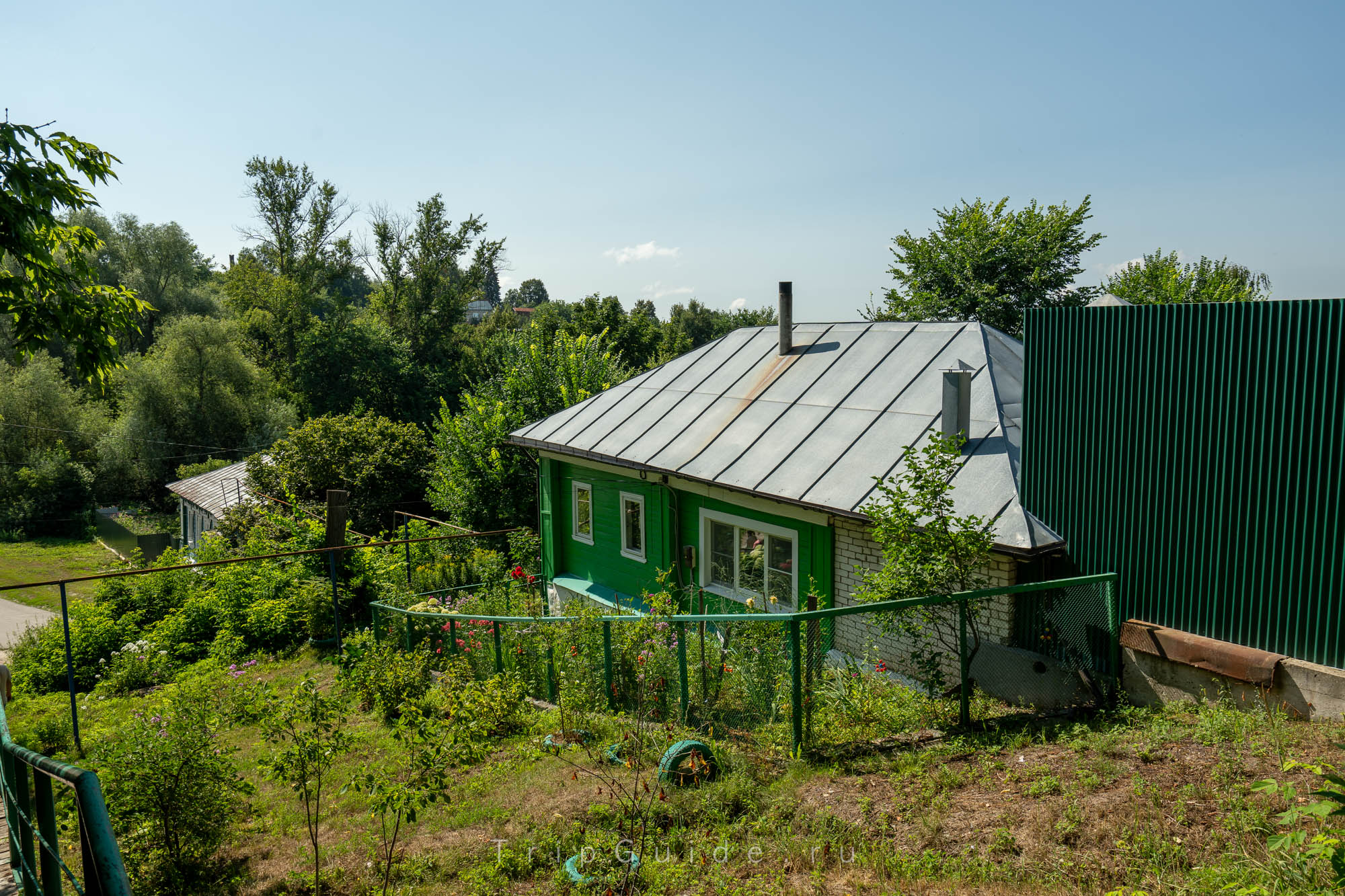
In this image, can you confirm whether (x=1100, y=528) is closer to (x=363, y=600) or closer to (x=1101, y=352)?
(x=1101, y=352)

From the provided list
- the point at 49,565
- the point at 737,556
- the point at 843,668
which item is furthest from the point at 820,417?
the point at 49,565

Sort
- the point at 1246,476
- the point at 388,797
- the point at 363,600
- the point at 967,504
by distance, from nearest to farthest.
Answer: the point at 388,797 < the point at 1246,476 < the point at 967,504 < the point at 363,600

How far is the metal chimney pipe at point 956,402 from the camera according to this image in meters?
9.76

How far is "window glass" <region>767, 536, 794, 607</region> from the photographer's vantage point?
37.6ft

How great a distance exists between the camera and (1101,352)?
827cm

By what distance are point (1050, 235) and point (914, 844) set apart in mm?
33094

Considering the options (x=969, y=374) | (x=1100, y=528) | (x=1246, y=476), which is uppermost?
(x=969, y=374)

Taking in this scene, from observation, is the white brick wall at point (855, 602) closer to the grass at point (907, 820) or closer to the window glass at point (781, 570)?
the window glass at point (781, 570)

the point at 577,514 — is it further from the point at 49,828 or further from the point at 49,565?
the point at 49,565

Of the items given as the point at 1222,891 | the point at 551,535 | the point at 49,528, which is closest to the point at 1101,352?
the point at 1222,891

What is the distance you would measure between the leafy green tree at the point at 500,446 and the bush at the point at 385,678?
37.3 feet

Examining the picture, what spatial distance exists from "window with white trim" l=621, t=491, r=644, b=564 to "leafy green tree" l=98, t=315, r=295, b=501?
33337mm

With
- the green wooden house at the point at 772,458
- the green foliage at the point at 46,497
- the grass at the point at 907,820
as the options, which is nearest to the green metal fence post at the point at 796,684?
the grass at the point at 907,820

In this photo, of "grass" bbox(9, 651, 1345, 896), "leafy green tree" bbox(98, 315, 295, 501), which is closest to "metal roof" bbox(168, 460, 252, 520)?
"leafy green tree" bbox(98, 315, 295, 501)
